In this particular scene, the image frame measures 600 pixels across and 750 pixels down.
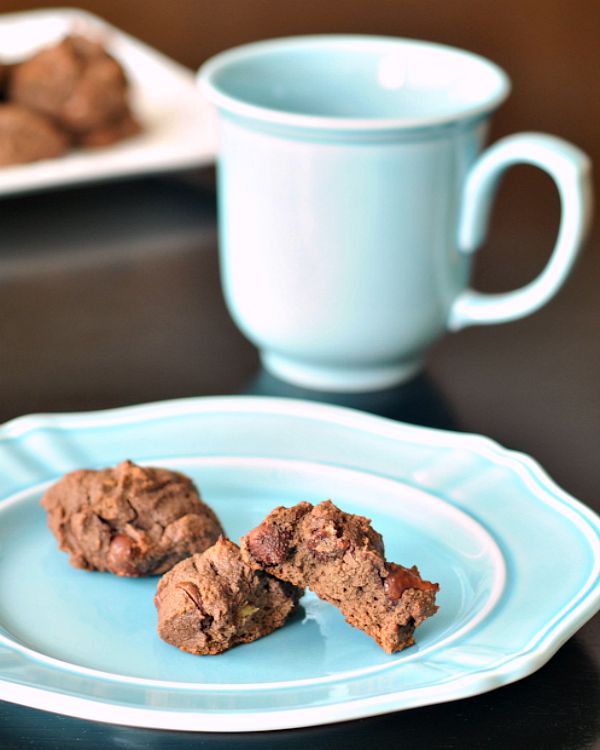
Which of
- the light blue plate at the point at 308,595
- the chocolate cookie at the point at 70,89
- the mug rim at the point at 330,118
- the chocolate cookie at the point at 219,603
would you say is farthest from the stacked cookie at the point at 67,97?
the chocolate cookie at the point at 219,603

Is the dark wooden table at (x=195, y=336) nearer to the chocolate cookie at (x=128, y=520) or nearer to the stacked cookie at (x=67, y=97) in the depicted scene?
the stacked cookie at (x=67, y=97)

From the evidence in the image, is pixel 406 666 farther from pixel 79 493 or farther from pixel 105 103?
pixel 105 103

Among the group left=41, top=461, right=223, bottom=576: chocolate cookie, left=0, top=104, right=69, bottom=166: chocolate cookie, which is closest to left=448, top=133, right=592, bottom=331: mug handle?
left=41, top=461, right=223, bottom=576: chocolate cookie

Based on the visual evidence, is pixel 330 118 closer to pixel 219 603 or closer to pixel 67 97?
pixel 219 603

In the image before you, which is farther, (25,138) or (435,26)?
(435,26)

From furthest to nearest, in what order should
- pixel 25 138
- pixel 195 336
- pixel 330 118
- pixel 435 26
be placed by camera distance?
pixel 435 26
pixel 25 138
pixel 195 336
pixel 330 118

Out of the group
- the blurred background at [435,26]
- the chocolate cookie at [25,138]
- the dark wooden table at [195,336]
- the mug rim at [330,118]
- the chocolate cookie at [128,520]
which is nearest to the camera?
the chocolate cookie at [128,520]

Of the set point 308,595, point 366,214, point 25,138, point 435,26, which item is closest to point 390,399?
point 366,214
